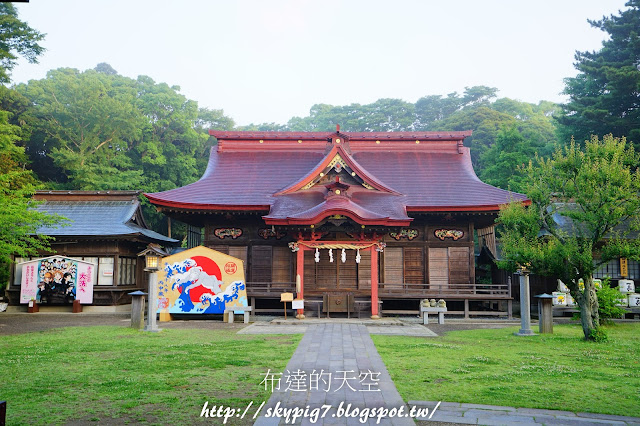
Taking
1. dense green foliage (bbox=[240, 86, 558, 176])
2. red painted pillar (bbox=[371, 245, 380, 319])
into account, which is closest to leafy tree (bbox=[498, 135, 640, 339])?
red painted pillar (bbox=[371, 245, 380, 319])

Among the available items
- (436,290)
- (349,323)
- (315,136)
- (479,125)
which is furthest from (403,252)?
(479,125)

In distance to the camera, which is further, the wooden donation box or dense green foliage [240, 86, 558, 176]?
dense green foliage [240, 86, 558, 176]

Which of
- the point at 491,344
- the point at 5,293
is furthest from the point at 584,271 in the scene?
the point at 5,293

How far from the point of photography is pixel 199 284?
1839 cm

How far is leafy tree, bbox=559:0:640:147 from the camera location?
29.7 m

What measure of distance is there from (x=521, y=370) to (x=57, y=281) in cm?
2217

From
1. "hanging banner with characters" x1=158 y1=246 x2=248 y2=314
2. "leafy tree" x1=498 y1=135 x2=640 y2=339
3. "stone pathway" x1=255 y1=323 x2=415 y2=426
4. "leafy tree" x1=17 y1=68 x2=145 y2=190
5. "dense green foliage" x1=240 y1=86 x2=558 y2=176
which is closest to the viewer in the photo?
"stone pathway" x1=255 y1=323 x2=415 y2=426

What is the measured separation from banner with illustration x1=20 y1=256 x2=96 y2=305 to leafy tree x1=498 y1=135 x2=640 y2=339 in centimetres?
1958

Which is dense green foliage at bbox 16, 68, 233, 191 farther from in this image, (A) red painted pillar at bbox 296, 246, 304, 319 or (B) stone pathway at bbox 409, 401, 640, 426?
(B) stone pathway at bbox 409, 401, 640, 426

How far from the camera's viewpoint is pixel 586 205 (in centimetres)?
1319

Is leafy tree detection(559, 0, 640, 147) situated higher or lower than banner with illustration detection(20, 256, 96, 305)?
higher

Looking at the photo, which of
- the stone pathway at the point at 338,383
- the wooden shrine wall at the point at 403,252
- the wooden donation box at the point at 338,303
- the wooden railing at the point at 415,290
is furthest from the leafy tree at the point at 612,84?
the stone pathway at the point at 338,383

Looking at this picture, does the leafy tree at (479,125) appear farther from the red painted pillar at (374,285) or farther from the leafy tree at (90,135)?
the red painted pillar at (374,285)

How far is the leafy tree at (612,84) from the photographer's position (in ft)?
97.4
